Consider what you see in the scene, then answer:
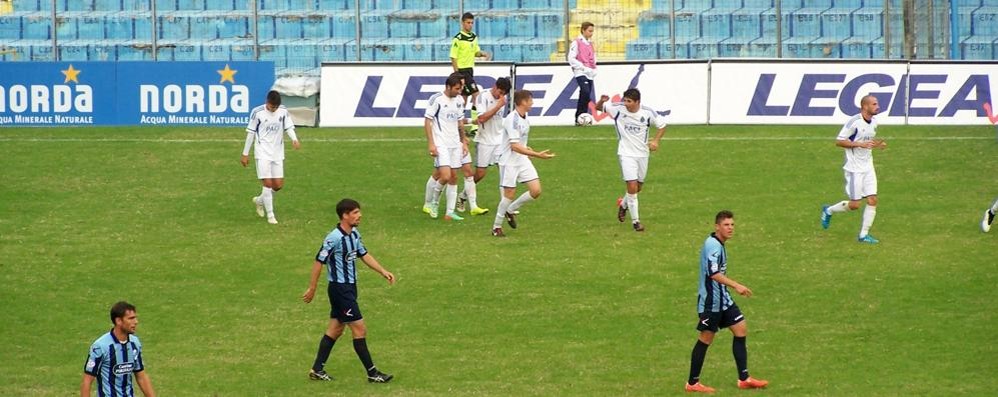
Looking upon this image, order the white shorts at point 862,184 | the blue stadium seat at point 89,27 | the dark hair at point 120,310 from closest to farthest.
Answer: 1. the dark hair at point 120,310
2. the white shorts at point 862,184
3. the blue stadium seat at point 89,27

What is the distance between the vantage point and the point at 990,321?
17.3 m

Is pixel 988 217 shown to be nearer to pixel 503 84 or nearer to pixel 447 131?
pixel 503 84

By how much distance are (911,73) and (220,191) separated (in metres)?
14.6

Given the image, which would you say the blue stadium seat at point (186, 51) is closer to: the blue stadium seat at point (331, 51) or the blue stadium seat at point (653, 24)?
the blue stadium seat at point (331, 51)

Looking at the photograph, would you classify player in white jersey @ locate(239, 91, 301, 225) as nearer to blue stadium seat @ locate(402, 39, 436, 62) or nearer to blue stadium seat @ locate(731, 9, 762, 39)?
blue stadium seat @ locate(402, 39, 436, 62)

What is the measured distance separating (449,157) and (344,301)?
810 centimetres

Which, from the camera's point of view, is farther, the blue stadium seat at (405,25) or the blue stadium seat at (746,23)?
the blue stadium seat at (405,25)

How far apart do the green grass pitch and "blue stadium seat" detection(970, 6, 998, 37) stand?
6.37 metres

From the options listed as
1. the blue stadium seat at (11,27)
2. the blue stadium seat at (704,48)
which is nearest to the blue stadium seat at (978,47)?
the blue stadium seat at (704,48)

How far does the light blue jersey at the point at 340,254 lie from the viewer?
14.5 m

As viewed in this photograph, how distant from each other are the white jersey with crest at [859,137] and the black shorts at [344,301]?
28.8ft

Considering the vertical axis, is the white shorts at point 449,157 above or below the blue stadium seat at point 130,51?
below

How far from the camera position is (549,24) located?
3653 centimetres

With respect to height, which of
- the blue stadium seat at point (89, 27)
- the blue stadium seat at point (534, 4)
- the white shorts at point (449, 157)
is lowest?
the white shorts at point (449, 157)
